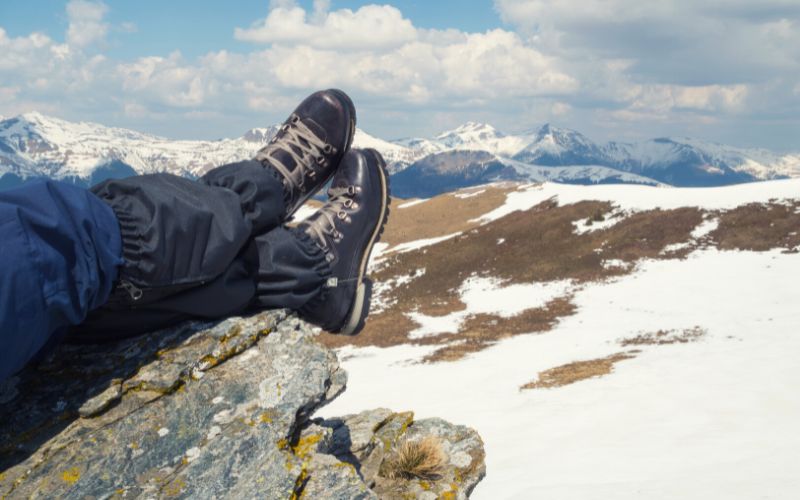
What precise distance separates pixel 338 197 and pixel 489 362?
13.0 m

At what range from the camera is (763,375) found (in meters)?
11.6

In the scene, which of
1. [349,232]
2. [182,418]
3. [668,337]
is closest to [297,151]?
[349,232]

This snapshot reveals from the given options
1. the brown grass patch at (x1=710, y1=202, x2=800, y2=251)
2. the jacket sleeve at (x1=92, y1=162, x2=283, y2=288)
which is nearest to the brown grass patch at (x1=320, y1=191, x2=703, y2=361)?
the brown grass patch at (x1=710, y1=202, x2=800, y2=251)

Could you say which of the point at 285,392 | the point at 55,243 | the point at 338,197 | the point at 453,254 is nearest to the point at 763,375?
the point at 338,197

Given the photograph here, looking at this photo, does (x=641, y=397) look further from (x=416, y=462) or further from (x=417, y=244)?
(x=417, y=244)

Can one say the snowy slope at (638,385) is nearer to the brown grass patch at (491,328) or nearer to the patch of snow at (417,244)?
the brown grass patch at (491,328)

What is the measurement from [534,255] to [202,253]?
104 ft

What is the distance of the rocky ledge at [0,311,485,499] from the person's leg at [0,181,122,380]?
0.67 m

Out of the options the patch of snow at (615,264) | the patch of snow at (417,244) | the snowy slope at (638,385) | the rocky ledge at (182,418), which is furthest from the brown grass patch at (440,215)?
the rocky ledge at (182,418)

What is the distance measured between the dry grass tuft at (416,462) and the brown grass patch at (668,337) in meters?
13.7

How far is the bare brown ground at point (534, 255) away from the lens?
23.2 m

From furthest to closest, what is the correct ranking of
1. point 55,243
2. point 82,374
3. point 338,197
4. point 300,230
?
point 338,197
point 300,230
point 82,374
point 55,243

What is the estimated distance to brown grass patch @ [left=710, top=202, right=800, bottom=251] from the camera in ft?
88.0

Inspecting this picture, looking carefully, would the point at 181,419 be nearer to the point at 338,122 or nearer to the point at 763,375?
the point at 338,122
